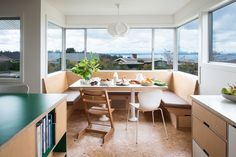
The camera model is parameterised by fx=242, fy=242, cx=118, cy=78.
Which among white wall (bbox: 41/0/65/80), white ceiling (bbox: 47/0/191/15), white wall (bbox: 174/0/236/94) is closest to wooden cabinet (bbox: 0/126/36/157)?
white wall (bbox: 174/0/236/94)

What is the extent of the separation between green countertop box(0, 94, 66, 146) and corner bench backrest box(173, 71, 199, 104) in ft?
8.44

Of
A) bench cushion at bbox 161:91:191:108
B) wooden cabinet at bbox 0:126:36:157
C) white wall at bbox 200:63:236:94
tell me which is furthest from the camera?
bench cushion at bbox 161:91:191:108

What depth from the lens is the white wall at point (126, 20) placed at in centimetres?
578

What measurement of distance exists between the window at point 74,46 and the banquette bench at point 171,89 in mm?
384

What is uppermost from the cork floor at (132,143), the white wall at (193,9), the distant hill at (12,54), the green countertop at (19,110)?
the white wall at (193,9)

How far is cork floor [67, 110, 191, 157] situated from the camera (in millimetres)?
3180

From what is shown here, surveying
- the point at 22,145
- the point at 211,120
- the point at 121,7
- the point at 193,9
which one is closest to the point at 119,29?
the point at 121,7

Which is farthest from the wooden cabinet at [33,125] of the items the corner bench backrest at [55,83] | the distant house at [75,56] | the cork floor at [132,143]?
the distant house at [75,56]

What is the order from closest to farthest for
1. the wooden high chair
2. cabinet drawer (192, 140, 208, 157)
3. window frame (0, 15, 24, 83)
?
cabinet drawer (192, 140, 208, 157), the wooden high chair, window frame (0, 15, 24, 83)

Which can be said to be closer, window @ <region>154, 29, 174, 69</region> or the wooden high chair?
the wooden high chair

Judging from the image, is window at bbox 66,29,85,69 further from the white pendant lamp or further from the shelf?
the shelf

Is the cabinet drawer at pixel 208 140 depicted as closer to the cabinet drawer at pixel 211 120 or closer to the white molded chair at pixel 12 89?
the cabinet drawer at pixel 211 120

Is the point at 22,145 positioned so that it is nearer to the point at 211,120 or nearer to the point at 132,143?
the point at 211,120

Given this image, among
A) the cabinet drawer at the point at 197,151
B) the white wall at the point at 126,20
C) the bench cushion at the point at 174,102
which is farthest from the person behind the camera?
the white wall at the point at 126,20
